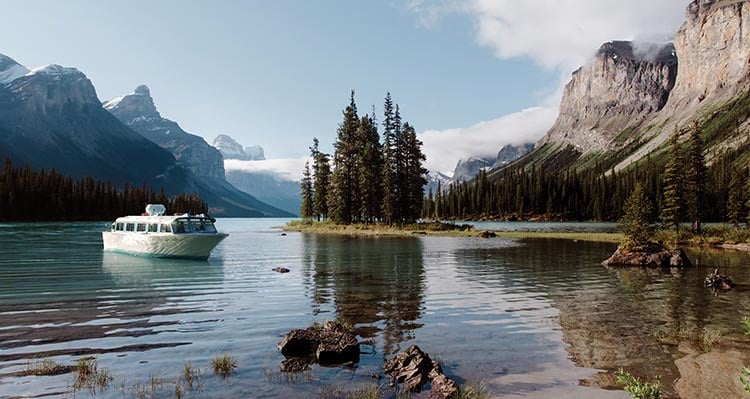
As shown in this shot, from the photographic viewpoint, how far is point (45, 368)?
11227 millimetres

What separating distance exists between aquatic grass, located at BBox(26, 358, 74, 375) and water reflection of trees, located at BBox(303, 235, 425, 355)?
27.0 ft

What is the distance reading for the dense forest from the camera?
14525 cm

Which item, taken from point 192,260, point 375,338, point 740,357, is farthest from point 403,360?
point 192,260

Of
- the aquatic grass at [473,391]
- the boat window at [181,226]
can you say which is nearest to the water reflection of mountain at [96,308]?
the boat window at [181,226]

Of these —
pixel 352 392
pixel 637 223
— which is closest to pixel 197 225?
pixel 352 392

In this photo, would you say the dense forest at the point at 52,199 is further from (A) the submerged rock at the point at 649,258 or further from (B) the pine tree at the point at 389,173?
(A) the submerged rock at the point at 649,258

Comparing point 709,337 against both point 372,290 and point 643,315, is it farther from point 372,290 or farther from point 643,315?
point 372,290

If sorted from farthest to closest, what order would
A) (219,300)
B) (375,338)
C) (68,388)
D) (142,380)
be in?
(219,300), (375,338), (142,380), (68,388)

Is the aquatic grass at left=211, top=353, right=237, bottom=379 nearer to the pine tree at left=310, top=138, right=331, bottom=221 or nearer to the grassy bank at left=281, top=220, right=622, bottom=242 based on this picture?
the grassy bank at left=281, top=220, right=622, bottom=242

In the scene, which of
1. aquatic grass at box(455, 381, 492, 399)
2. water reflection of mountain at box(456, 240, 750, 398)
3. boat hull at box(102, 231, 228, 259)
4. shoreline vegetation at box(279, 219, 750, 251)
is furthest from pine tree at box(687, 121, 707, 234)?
aquatic grass at box(455, 381, 492, 399)

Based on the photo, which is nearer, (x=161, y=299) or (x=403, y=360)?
(x=403, y=360)

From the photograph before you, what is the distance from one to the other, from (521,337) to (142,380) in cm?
1120

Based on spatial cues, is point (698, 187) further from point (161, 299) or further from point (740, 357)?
point (161, 299)

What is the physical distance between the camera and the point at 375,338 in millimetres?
14648
